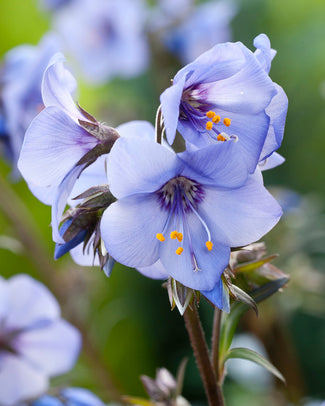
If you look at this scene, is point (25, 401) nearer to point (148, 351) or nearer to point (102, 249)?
point (102, 249)

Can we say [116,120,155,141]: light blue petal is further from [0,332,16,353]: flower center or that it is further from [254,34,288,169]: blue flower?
[0,332,16,353]: flower center

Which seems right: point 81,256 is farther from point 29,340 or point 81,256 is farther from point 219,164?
point 29,340

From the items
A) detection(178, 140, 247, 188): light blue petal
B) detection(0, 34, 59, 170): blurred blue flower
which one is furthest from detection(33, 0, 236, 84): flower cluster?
Answer: detection(178, 140, 247, 188): light blue petal

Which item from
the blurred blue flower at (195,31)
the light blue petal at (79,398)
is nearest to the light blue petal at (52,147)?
the light blue petal at (79,398)

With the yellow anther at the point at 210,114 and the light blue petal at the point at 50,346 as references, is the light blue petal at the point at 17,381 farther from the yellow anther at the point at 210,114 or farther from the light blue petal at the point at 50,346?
the yellow anther at the point at 210,114

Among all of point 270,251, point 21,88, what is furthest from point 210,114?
point 270,251
